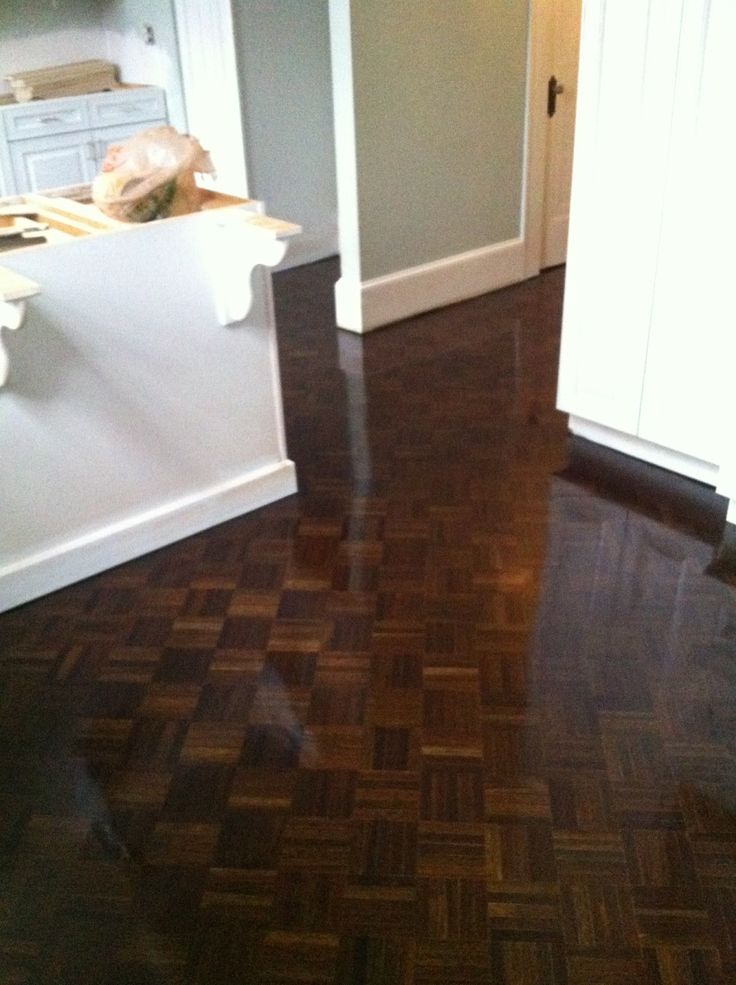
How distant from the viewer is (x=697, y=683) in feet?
7.56

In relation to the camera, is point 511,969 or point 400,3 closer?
point 511,969

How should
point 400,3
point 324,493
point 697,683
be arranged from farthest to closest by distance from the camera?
point 400,3 < point 324,493 < point 697,683

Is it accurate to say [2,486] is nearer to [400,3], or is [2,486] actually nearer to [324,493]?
[324,493]

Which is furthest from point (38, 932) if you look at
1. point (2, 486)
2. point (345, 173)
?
point (345, 173)

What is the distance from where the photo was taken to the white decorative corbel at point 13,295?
2.12 metres

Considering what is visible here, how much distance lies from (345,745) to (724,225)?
1.79m

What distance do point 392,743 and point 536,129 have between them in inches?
140

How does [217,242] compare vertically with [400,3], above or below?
below

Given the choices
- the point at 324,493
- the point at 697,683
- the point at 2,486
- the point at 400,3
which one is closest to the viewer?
the point at 697,683

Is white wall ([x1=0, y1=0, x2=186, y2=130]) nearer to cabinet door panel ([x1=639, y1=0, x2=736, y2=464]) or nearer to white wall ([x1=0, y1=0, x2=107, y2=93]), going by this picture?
white wall ([x1=0, y1=0, x2=107, y2=93])

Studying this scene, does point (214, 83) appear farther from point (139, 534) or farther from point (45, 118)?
point (139, 534)

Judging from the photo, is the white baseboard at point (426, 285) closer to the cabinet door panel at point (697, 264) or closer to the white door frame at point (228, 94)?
the white door frame at point (228, 94)

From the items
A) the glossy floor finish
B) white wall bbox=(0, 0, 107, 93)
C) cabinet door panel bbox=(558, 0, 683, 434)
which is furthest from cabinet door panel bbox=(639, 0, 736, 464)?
white wall bbox=(0, 0, 107, 93)

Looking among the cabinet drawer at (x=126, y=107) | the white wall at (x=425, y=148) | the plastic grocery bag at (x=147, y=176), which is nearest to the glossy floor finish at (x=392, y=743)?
the plastic grocery bag at (x=147, y=176)
